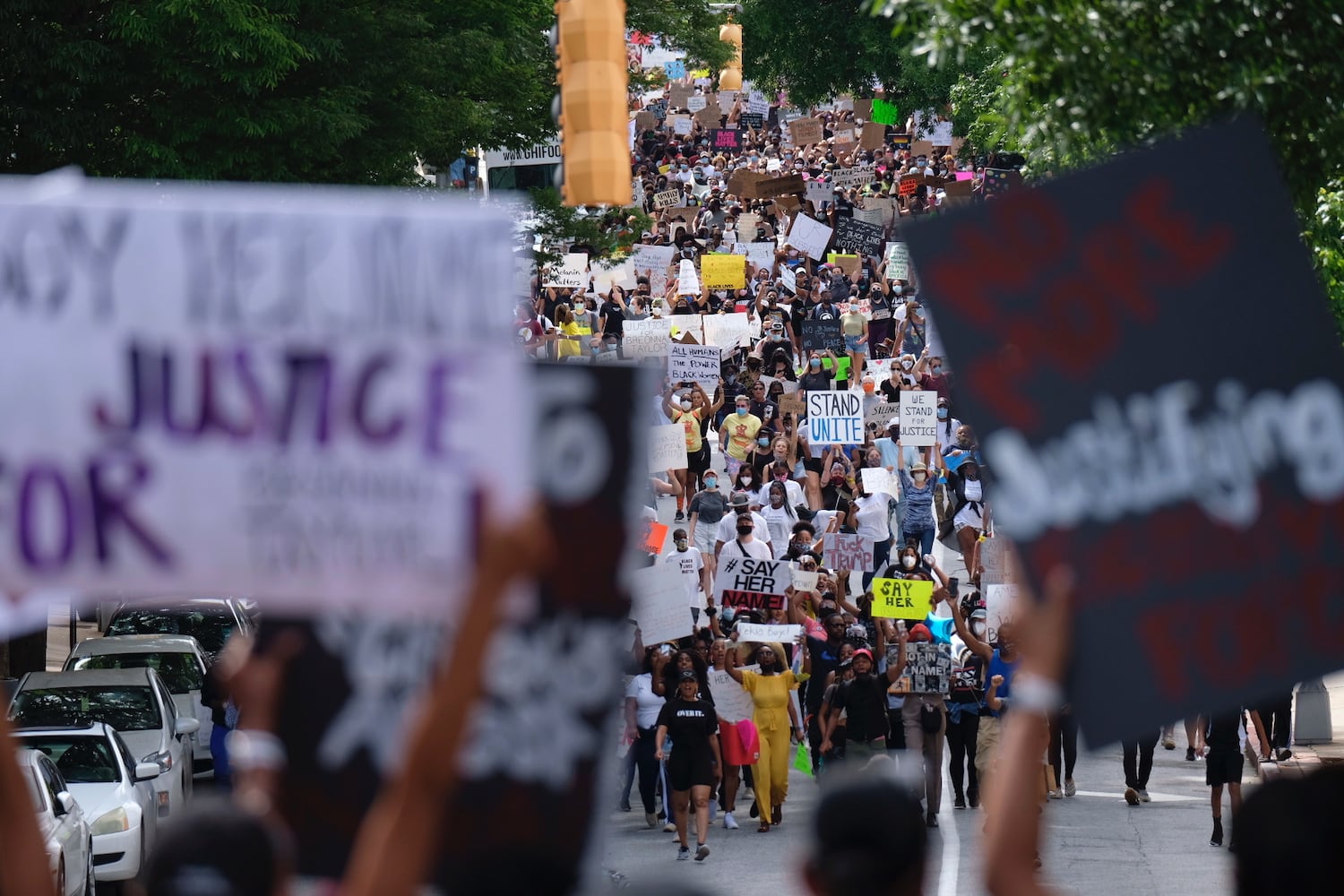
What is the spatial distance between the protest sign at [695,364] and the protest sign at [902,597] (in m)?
11.3

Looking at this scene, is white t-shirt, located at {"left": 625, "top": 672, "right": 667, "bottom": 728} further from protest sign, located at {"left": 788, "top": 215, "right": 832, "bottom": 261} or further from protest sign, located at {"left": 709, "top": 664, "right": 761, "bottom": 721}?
protest sign, located at {"left": 788, "top": 215, "right": 832, "bottom": 261}

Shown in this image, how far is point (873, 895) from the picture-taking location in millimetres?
3537

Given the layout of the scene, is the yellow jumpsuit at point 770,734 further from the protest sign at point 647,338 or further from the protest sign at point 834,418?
the protest sign at point 647,338

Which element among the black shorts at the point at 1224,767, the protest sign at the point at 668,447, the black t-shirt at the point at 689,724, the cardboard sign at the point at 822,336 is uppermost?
the cardboard sign at the point at 822,336

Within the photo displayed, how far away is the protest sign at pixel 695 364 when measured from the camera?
3064cm

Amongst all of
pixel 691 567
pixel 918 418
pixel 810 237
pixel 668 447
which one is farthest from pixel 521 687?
pixel 810 237

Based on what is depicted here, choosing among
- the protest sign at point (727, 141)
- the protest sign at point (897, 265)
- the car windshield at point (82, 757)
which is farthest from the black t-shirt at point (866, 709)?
the protest sign at point (727, 141)

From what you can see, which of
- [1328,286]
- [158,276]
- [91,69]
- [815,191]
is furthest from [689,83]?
[158,276]

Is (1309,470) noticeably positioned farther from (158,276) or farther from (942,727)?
(942,727)

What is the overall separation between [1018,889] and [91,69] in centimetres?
1620

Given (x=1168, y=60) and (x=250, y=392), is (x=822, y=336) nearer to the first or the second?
(x=1168, y=60)

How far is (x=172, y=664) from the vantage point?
73.9ft

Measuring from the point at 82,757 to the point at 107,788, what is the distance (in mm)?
377

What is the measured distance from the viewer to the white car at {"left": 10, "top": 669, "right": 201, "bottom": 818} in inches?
709
